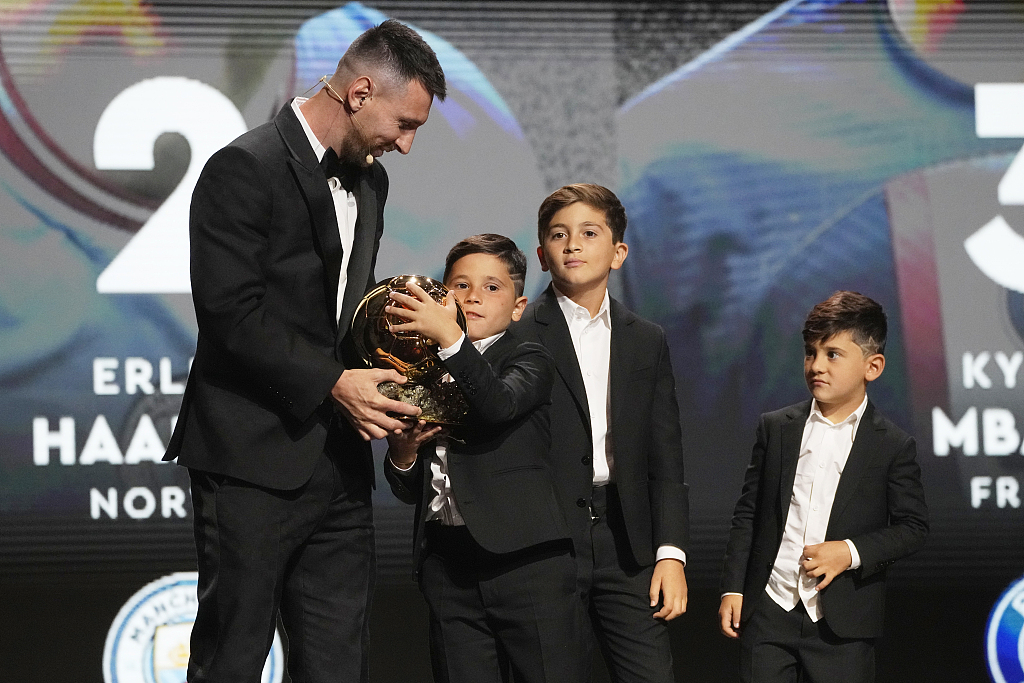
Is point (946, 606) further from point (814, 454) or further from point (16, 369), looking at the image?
point (16, 369)

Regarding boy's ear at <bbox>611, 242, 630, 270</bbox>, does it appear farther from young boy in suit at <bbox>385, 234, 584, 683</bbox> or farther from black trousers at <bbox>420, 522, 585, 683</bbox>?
black trousers at <bbox>420, 522, 585, 683</bbox>

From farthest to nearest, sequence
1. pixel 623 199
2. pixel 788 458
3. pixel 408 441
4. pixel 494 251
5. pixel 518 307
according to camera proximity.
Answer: pixel 623 199 → pixel 788 458 → pixel 518 307 → pixel 494 251 → pixel 408 441

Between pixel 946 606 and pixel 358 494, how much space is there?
2.98 meters

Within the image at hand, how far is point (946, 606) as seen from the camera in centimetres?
412

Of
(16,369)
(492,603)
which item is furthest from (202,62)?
(492,603)

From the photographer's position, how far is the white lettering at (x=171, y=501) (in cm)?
396

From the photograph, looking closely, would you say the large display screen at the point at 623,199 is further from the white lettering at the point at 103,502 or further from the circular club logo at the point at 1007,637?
the circular club logo at the point at 1007,637

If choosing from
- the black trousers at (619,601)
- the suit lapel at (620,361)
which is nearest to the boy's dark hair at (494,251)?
the suit lapel at (620,361)

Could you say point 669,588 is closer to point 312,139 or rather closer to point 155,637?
point 312,139

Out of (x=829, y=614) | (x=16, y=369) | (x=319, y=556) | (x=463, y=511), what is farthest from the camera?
(x=16, y=369)

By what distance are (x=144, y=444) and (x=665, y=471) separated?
7.12ft

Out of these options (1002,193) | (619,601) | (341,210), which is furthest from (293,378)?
(1002,193)

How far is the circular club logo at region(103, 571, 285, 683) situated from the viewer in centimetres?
394

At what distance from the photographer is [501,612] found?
8.08 ft
